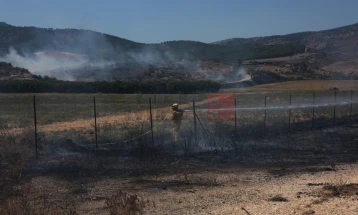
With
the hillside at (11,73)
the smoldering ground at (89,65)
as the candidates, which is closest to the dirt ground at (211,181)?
the hillside at (11,73)

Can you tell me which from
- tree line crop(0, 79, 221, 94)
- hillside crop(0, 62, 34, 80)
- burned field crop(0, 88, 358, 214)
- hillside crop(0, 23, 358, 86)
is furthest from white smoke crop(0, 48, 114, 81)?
burned field crop(0, 88, 358, 214)

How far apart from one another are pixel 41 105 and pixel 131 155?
22.1 meters

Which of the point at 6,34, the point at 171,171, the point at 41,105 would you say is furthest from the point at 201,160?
the point at 6,34

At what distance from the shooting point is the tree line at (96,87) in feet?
153

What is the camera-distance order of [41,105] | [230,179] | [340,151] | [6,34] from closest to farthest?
[230,179]
[340,151]
[41,105]
[6,34]

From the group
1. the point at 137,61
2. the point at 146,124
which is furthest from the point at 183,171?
the point at 137,61

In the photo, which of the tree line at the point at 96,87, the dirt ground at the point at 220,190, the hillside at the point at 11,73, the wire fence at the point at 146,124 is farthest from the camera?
the hillside at the point at 11,73

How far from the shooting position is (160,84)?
52531 mm

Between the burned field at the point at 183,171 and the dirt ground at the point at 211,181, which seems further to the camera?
the dirt ground at the point at 211,181

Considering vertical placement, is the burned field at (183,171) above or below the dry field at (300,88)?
below

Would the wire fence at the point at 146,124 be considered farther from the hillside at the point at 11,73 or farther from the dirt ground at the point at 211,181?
the hillside at the point at 11,73

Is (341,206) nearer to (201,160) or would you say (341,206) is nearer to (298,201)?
(298,201)

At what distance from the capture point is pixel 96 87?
1969 inches

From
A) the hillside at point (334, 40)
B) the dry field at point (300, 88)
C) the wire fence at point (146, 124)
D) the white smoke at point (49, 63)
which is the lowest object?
the wire fence at point (146, 124)
